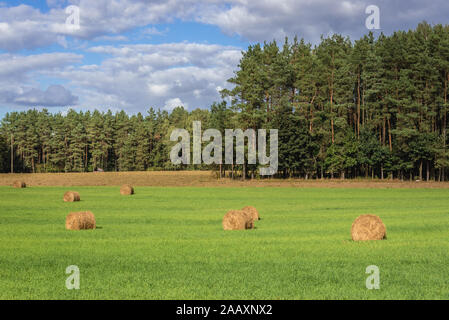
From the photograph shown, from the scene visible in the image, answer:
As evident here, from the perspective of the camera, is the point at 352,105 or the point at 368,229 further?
the point at 352,105

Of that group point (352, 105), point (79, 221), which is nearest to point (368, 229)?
point (79, 221)

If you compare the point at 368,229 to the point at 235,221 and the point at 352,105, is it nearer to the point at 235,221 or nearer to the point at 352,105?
the point at 235,221

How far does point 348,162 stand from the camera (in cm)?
7944

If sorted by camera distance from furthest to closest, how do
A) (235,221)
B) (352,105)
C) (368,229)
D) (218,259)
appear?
(352,105)
(235,221)
(368,229)
(218,259)

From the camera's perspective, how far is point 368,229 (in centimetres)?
1920

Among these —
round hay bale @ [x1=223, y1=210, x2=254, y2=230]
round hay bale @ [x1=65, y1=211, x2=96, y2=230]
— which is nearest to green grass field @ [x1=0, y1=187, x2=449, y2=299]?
round hay bale @ [x1=223, y1=210, x2=254, y2=230]

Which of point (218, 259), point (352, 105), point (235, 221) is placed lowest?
point (218, 259)

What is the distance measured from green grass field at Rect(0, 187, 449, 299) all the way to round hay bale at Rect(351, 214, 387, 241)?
0.54 metres

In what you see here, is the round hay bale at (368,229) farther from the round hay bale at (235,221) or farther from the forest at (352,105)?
the forest at (352,105)

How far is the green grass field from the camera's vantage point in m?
11.2

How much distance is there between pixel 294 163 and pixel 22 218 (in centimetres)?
5585

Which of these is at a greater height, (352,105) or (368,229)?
(352,105)

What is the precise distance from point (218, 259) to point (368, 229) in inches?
283

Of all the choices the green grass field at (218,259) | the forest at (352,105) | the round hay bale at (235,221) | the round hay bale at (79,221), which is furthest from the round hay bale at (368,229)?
the forest at (352,105)
